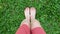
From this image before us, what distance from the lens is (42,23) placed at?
2.60 meters

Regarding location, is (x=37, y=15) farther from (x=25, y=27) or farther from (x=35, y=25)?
(x=25, y=27)

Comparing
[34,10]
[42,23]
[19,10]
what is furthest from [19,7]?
[42,23]

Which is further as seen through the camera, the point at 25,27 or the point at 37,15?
the point at 37,15

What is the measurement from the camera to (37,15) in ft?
8.57

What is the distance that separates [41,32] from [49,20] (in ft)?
1.69

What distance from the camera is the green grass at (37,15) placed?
102 inches

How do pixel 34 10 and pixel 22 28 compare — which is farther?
pixel 34 10

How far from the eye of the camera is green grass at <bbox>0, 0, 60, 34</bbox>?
8.52 ft

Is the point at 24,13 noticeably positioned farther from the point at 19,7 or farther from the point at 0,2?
the point at 0,2

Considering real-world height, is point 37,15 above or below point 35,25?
above

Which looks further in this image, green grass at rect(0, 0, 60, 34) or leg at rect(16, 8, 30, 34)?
green grass at rect(0, 0, 60, 34)

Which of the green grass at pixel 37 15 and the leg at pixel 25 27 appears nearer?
the leg at pixel 25 27

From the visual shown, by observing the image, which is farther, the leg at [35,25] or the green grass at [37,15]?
the green grass at [37,15]

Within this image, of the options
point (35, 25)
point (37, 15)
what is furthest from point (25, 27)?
point (37, 15)
